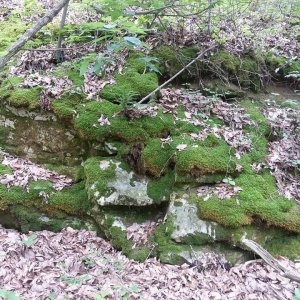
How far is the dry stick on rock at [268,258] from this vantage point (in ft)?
13.0

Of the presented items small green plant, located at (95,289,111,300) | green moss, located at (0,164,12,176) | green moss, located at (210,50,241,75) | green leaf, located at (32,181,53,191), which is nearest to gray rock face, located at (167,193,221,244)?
small green plant, located at (95,289,111,300)

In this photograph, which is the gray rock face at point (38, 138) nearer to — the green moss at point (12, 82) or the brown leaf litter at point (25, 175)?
the brown leaf litter at point (25, 175)

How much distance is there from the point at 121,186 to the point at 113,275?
57.5 inches

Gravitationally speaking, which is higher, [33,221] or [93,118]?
[93,118]

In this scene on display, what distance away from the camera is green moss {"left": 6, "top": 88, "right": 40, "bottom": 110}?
6.01 metres

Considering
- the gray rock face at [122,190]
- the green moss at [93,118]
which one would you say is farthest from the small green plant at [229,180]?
the green moss at [93,118]

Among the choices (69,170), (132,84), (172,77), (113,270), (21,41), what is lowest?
(113,270)

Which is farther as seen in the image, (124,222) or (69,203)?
(69,203)

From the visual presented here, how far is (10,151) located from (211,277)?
4.34 m

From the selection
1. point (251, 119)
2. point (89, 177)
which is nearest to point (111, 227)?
point (89, 177)

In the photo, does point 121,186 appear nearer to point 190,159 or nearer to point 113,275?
point 190,159

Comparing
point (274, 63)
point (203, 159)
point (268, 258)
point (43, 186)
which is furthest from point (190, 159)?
point (274, 63)

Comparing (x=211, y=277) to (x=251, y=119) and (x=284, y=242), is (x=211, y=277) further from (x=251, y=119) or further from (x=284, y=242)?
(x=251, y=119)

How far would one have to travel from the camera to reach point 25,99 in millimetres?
6016
